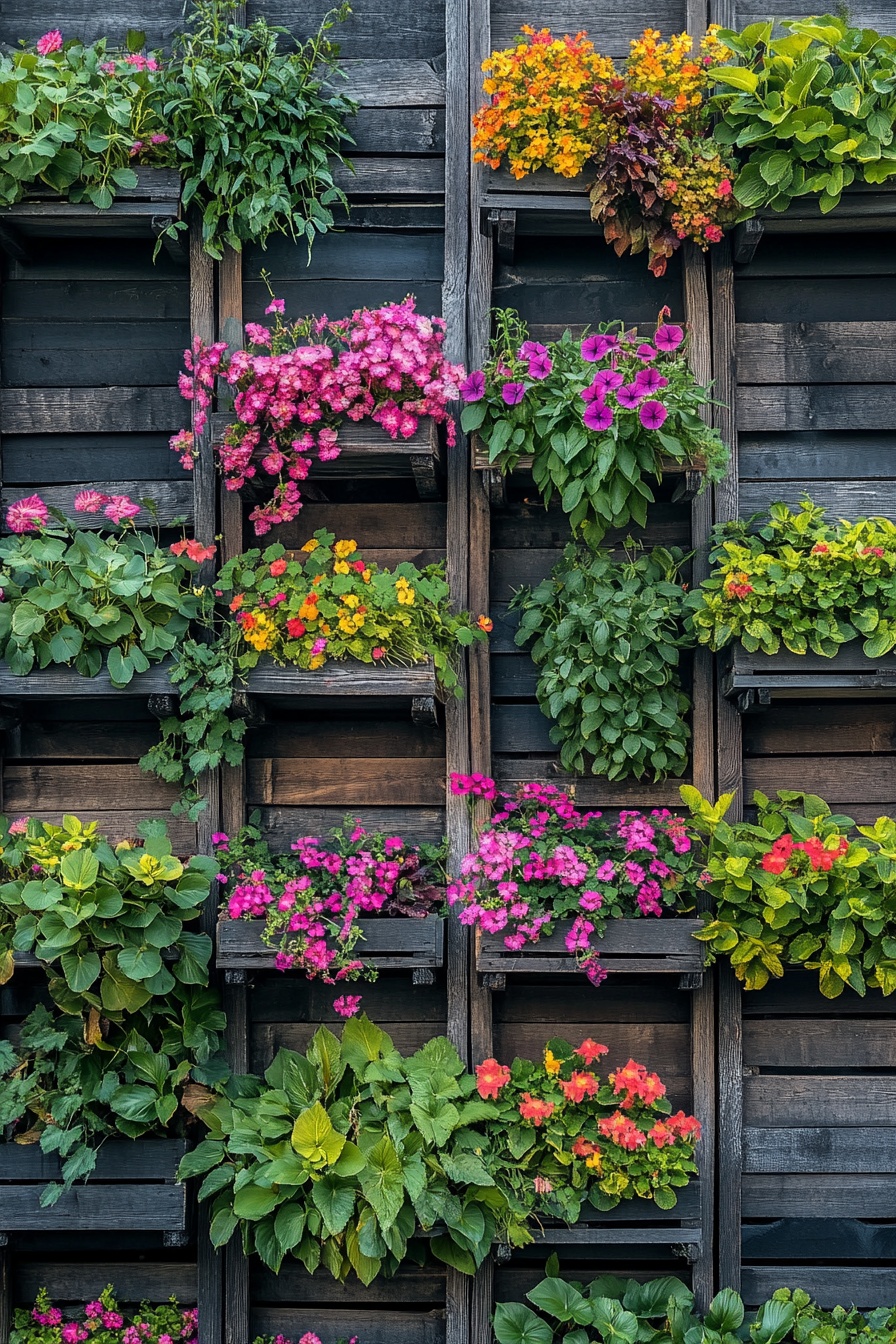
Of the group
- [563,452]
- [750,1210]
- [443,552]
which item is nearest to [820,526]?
[563,452]

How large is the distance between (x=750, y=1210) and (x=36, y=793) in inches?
118

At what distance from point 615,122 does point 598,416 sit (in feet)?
3.53

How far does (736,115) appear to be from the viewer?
379 centimetres

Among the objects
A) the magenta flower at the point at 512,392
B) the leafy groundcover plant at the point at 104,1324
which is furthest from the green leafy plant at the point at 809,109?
the leafy groundcover plant at the point at 104,1324

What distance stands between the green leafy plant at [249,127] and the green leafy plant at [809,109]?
1379 millimetres

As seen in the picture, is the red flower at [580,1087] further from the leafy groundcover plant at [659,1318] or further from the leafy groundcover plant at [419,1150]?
the leafy groundcover plant at [659,1318]

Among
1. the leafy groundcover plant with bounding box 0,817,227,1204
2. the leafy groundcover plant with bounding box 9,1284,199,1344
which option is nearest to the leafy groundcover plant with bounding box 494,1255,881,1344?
the leafy groundcover plant with bounding box 9,1284,199,1344

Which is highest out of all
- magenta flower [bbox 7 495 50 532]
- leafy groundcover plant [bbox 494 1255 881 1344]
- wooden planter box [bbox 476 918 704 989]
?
magenta flower [bbox 7 495 50 532]

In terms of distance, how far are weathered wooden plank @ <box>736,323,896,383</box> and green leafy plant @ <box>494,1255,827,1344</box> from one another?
322cm

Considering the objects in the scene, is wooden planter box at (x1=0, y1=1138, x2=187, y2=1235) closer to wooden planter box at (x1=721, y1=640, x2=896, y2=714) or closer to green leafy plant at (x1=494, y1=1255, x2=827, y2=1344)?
green leafy plant at (x1=494, y1=1255, x2=827, y2=1344)

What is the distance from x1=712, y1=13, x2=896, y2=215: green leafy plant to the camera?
12.0 ft

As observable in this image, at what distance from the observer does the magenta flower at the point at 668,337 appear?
3709 mm

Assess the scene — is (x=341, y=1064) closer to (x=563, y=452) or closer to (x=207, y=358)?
(x=563, y=452)

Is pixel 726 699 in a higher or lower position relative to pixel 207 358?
lower
